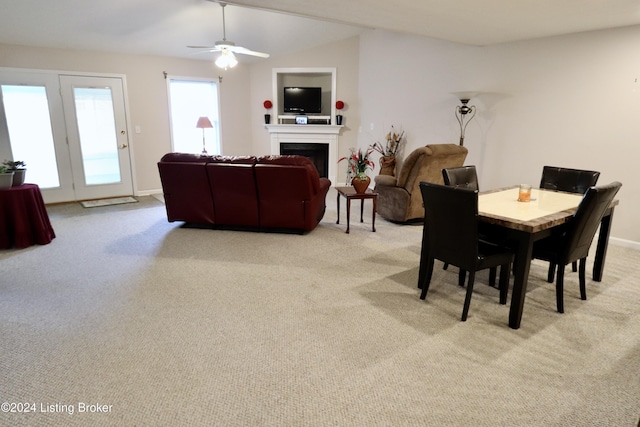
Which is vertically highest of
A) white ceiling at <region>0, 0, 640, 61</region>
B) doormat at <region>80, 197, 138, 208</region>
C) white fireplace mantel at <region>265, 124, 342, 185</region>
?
white ceiling at <region>0, 0, 640, 61</region>

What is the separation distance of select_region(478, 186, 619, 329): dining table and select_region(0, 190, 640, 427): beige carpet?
13.3 inches

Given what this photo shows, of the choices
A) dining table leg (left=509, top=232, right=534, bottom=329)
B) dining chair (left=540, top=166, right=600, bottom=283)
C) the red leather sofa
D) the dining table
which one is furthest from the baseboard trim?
the red leather sofa

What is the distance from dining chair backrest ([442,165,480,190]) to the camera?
130 inches

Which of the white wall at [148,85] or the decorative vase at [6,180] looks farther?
the white wall at [148,85]

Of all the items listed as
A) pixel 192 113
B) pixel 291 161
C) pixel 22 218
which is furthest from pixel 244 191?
pixel 192 113

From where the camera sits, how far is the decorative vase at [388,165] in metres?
6.73

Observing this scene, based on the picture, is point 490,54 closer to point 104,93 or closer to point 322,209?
point 322,209

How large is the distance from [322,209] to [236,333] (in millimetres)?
2661

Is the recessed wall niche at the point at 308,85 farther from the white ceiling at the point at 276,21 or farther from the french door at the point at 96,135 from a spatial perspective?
the french door at the point at 96,135

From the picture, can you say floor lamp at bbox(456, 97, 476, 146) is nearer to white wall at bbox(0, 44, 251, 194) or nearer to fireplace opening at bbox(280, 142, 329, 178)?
fireplace opening at bbox(280, 142, 329, 178)

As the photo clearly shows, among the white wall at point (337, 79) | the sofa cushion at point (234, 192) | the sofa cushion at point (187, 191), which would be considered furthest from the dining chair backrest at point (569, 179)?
the white wall at point (337, 79)

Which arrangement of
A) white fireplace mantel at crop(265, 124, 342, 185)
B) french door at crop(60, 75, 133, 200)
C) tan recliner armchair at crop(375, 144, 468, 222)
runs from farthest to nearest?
1. white fireplace mantel at crop(265, 124, 342, 185)
2. french door at crop(60, 75, 133, 200)
3. tan recliner armchair at crop(375, 144, 468, 222)

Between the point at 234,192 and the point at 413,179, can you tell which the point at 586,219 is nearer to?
the point at 413,179

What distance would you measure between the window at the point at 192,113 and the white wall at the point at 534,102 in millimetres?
3536
